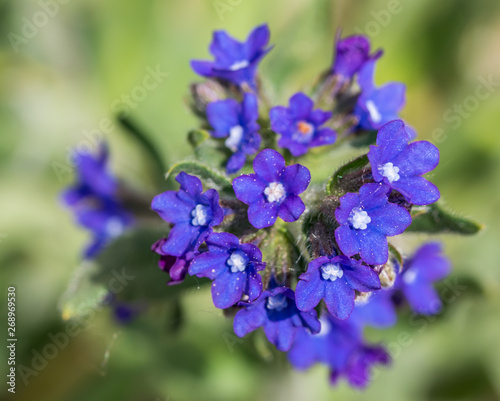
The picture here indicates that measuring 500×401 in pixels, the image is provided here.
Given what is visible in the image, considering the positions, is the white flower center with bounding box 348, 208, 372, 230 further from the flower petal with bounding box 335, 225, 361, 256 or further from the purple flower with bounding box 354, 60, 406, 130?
the purple flower with bounding box 354, 60, 406, 130

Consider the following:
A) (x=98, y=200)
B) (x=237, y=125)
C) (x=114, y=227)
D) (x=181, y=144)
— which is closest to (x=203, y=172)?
(x=237, y=125)

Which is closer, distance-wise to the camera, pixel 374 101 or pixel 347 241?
pixel 347 241

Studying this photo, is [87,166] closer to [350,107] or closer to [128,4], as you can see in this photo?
[350,107]

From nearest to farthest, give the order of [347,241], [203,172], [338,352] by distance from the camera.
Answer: [347,241] → [203,172] → [338,352]

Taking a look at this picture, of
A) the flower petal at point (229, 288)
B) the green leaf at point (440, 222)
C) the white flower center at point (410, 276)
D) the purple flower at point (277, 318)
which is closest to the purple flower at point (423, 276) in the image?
the white flower center at point (410, 276)

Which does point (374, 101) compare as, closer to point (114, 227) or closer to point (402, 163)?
point (402, 163)

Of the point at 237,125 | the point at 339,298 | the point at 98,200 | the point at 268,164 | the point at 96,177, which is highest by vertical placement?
the point at 96,177
